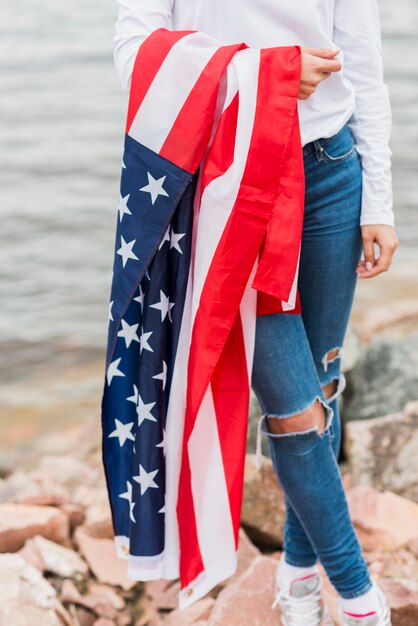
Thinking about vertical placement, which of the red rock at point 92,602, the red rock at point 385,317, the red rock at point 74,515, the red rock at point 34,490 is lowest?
the red rock at point 385,317

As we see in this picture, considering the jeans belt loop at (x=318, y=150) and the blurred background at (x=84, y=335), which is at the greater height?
the jeans belt loop at (x=318, y=150)

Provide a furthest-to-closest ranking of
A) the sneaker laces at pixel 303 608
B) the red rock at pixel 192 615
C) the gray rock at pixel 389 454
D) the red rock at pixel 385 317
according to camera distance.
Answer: the red rock at pixel 385 317 < the gray rock at pixel 389 454 < the red rock at pixel 192 615 < the sneaker laces at pixel 303 608

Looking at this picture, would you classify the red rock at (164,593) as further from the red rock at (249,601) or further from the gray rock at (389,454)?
the gray rock at (389,454)

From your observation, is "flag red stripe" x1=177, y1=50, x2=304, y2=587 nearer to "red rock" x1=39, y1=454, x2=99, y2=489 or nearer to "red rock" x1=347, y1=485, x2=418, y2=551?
"red rock" x1=347, y1=485, x2=418, y2=551

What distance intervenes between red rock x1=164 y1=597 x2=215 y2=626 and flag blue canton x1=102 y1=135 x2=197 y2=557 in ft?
1.17

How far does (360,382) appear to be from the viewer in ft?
11.7

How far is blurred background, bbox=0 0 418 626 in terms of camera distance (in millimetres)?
2602

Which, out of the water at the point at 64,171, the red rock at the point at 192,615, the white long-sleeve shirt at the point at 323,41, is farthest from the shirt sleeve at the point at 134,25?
the water at the point at 64,171

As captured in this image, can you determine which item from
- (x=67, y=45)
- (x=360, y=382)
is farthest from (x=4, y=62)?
(x=360, y=382)

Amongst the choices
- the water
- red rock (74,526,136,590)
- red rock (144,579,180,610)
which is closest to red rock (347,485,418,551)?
red rock (144,579,180,610)

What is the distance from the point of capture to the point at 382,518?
264cm

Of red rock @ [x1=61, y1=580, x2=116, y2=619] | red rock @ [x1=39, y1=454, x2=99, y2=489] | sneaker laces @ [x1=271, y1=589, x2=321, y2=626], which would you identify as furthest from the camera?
red rock @ [x1=39, y1=454, x2=99, y2=489]

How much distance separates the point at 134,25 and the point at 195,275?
0.52m

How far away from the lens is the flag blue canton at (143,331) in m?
1.76
